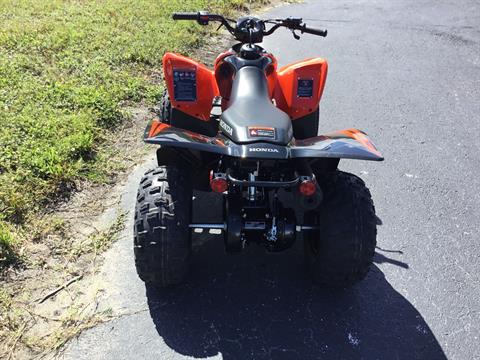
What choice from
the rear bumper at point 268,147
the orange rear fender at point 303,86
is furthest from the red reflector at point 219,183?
the orange rear fender at point 303,86

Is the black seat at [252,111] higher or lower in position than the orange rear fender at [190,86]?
higher

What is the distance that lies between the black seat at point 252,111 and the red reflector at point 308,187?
25 cm

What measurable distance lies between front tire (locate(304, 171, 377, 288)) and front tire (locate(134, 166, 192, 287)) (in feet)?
2.70

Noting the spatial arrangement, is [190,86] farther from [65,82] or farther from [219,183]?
[65,82]

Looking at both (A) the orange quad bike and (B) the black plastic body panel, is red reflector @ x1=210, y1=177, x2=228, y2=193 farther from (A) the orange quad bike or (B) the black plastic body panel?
(B) the black plastic body panel

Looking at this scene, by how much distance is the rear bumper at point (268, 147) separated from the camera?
8.71ft

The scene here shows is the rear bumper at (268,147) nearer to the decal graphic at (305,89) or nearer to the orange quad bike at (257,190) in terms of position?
the orange quad bike at (257,190)

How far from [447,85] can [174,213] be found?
5953 millimetres

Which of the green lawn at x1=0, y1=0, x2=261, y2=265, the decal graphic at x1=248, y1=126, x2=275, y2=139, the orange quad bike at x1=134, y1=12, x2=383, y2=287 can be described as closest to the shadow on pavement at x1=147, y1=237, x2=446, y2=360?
the orange quad bike at x1=134, y1=12, x2=383, y2=287

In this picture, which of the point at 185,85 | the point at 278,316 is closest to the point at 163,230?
the point at 278,316

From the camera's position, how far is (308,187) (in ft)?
9.07

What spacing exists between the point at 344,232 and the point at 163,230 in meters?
1.06

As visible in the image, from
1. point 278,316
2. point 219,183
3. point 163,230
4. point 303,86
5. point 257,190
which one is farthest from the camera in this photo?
point 303,86

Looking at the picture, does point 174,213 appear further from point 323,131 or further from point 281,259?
point 323,131
